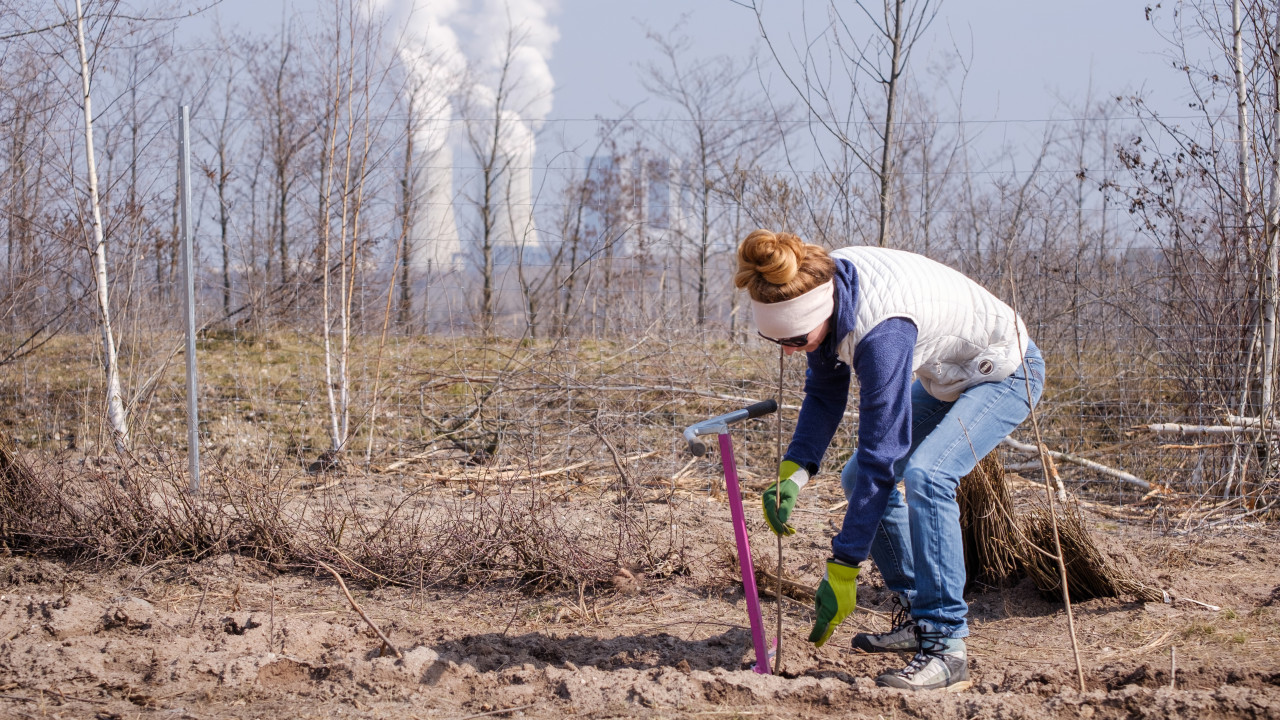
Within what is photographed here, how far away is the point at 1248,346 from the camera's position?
17.2 ft

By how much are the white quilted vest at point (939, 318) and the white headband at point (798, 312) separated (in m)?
0.11

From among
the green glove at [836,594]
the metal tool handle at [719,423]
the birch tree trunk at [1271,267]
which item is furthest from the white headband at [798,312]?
the birch tree trunk at [1271,267]

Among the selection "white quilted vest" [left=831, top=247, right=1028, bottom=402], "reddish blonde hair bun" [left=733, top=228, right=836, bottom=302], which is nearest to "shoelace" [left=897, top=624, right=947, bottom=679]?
"white quilted vest" [left=831, top=247, right=1028, bottom=402]

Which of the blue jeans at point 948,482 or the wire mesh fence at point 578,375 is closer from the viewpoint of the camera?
the blue jeans at point 948,482

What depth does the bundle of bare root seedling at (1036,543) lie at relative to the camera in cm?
326

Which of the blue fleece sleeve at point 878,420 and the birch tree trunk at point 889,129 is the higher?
the birch tree trunk at point 889,129

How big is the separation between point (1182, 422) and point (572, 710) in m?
4.83

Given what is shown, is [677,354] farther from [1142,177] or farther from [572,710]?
[572,710]

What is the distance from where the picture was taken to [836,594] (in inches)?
93.8

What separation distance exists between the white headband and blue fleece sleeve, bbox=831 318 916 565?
0.14m

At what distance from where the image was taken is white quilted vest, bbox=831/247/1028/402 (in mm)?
2350

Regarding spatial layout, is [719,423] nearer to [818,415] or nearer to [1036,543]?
[818,415]

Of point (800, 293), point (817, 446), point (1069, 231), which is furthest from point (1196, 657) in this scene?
point (1069, 231)

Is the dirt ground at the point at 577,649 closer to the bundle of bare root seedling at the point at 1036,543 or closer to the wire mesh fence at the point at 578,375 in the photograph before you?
the bundle of bare root seedling at the point at 1036,543
